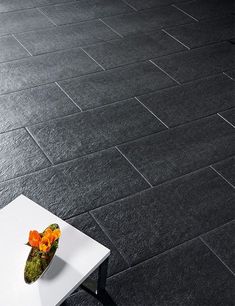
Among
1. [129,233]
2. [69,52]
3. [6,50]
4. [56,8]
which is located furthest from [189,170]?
[56,8]

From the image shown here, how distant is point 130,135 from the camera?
2.87 metres

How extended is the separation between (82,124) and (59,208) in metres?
0.69

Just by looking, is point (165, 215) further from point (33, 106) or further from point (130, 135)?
point (33, 106)

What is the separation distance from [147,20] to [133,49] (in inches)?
21.8

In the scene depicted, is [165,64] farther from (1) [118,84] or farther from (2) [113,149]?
(2) [113,149]

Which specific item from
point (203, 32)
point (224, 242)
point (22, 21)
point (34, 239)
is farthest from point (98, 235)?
point (203, 32)

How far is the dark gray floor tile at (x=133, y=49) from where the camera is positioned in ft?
11.6

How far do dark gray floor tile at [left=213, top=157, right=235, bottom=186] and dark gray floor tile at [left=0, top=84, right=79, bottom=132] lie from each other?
92cm

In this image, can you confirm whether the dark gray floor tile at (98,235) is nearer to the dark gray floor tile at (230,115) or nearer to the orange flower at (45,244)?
the orange flower at (45,244)

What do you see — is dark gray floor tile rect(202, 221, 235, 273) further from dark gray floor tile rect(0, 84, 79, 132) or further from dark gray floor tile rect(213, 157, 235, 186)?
dark gray floor tile rect(0, 84, 79, 132)

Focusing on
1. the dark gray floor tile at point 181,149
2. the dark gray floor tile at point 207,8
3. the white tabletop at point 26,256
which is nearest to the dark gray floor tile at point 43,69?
the dark gray floor tile at point 181,149

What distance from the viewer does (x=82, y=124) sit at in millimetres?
2910

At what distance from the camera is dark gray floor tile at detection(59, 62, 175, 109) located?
3145 millimetres

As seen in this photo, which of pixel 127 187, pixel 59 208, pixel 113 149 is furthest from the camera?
pixel 113 149
